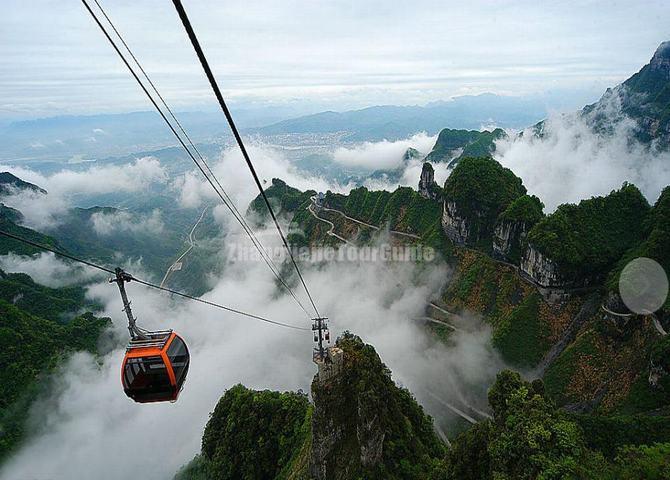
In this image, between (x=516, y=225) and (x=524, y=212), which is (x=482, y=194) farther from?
(x=516, y=225)

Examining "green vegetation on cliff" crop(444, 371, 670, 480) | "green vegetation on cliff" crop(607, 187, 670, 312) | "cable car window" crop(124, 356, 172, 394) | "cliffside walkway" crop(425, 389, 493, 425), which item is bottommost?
"green vegetation on cliff" crop(444, 371, 670, 480)

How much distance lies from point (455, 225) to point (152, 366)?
68.5m

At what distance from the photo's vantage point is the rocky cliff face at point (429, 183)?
8712 cm

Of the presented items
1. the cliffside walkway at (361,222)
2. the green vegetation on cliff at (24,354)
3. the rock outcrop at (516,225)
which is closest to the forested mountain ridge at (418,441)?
the rock outcrop at (516,225)

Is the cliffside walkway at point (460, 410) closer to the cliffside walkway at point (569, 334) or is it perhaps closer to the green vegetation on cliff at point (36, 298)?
the cliffside walkway at point (569, 334)

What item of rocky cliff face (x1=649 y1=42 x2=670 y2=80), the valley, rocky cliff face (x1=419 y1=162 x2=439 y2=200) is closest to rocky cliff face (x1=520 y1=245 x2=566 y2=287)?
the valley

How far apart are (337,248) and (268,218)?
51355 mm

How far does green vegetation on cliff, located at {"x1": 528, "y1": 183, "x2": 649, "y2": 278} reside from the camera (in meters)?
53.2

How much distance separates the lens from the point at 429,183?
88062mm

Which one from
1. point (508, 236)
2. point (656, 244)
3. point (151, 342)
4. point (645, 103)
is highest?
point (645, 103)

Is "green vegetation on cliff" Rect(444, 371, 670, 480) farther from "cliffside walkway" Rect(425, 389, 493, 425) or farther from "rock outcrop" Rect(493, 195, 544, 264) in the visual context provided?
→ "rock outcrop" Rect(493, 195, 544, 264)

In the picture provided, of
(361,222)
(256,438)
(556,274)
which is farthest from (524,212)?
(256,438)

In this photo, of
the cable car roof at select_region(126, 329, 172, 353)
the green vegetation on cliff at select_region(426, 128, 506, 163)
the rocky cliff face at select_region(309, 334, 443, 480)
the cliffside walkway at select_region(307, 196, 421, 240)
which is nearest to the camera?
the cable car roof at select_region(126, 329, 172, 353)

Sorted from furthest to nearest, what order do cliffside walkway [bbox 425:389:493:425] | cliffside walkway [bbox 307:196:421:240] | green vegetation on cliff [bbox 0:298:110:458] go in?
cliffside walkway [bbox 307:196:421:240] < green vegetation on cliff [bbox 0:298:110:458] < cliffside walkway [bbox 425:389:493:425]
